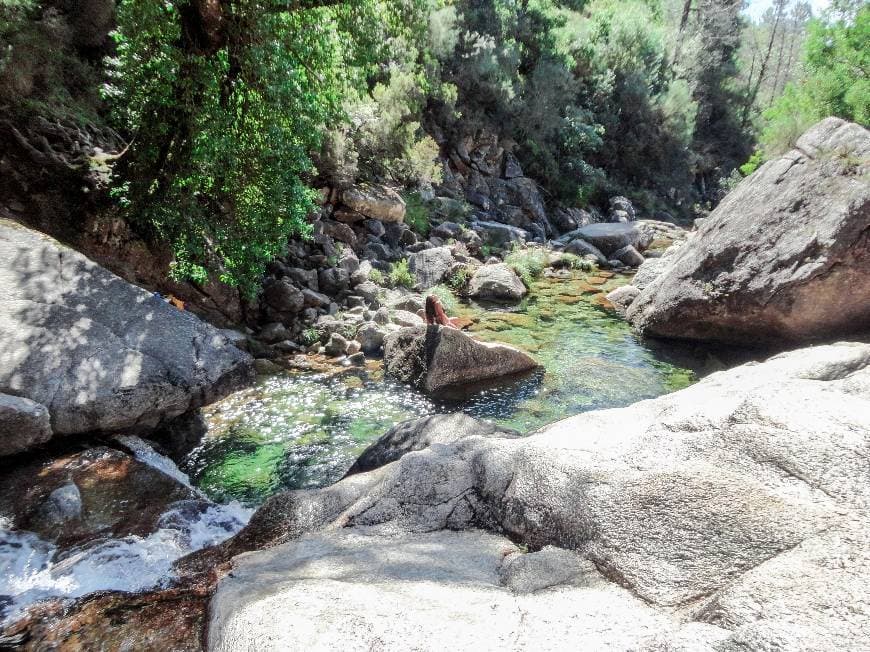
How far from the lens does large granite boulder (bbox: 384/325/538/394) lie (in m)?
8.49

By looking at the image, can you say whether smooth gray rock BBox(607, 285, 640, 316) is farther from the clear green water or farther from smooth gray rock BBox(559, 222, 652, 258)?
smooth gray rock BBox(559, 222, 652, 258)

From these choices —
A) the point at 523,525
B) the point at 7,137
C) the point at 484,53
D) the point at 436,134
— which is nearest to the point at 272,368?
the point at 7,137

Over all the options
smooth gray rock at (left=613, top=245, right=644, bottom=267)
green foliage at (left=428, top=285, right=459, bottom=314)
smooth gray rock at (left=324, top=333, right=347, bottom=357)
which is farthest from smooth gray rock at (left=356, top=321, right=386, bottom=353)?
smooth gray rock at (left=613, top=245, right=644, bottom=267)

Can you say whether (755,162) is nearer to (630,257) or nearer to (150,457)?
(630,257)

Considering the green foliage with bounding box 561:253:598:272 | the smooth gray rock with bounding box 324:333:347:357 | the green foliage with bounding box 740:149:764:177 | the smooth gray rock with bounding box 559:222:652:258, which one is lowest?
the smooth gray rock with bounding box 324:333:347:357

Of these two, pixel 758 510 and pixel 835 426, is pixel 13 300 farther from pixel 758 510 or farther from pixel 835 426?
pixel 835 426

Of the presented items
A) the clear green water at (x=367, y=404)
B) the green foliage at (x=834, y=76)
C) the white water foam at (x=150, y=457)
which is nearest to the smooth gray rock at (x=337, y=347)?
the clear green water at (x=367, y=404)

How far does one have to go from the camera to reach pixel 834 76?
16594 millimetres

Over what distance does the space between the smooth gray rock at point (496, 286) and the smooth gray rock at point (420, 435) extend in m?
8.18

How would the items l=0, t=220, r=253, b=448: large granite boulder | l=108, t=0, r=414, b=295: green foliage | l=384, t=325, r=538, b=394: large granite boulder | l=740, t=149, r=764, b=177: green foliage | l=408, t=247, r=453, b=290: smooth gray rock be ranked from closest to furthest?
l=0, t=220, r=253, b=448: large granite boulder → l=108, t=0, r=414, b=295: green foliage → l=384, t=325, r=538, b=394: large granite boulder → l=408, t=247, r=453, b=290: smooth gray rock → l=740, t=149, r=764, b=177: green foliage

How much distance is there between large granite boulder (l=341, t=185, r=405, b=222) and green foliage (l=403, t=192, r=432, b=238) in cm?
→ 89

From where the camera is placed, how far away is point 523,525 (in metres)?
3.26

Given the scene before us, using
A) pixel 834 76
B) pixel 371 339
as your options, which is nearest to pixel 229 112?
pixel 371 339

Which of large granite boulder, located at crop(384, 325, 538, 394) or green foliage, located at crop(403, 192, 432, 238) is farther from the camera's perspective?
green foliage, located at crop(403, 192, 432, 238)
